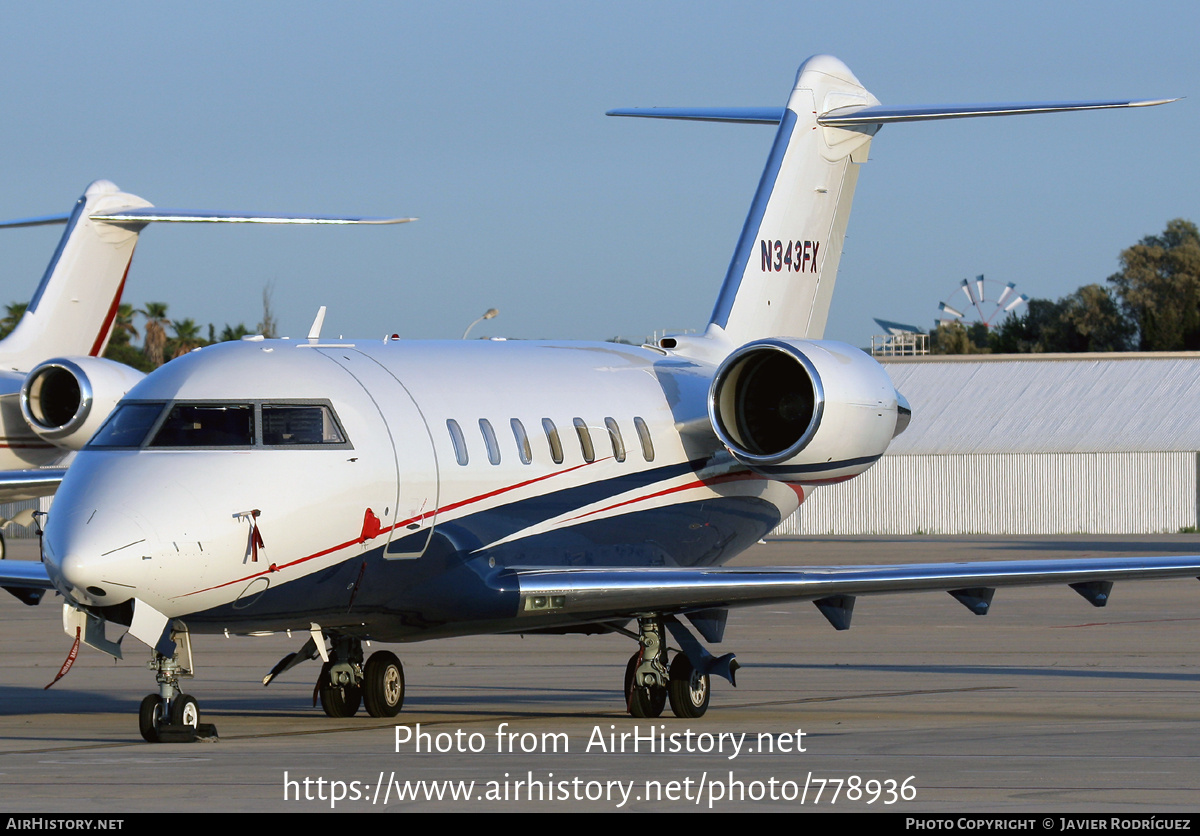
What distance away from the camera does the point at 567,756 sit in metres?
12.7

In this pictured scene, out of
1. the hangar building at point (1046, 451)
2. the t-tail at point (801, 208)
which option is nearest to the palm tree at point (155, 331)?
the hangar building at point (1046, 451)

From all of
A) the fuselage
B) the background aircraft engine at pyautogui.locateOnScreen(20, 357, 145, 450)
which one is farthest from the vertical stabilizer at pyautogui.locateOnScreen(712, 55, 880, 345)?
the background aircraft engine at pyautogui.locateOnScreen(20, 357, 145, 450)

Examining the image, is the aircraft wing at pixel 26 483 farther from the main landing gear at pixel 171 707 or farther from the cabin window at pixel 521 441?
the main landing gear at pixel 171 707

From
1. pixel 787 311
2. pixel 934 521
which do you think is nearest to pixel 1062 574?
pixel 787 311

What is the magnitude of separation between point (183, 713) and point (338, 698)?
2.74 metres

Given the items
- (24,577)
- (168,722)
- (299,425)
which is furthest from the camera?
(24,577)

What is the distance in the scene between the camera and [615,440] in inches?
652

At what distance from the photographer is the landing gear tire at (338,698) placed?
15938 millimetres

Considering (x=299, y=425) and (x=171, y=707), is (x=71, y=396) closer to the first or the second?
(x=299, y=425)

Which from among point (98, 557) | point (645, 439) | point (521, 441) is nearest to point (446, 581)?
point (521, 441)

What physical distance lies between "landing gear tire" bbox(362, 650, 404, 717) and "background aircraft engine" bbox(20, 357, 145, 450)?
63.6 ft

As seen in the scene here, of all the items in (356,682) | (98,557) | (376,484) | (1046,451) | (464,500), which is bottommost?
(1046,451)

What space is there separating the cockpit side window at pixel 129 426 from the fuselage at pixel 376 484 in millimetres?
20

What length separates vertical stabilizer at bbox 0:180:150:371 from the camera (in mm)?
38125
